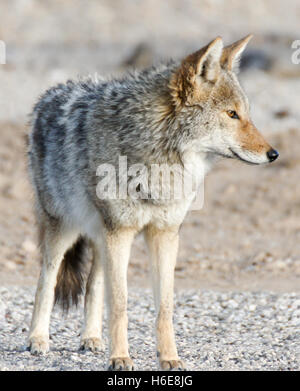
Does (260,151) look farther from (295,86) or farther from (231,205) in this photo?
(295,86)

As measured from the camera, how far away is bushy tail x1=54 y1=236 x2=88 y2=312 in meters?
6.37

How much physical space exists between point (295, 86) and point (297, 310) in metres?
12.8

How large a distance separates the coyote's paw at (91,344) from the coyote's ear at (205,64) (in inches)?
89.8

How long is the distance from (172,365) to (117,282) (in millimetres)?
679

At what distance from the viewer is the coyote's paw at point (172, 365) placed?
16.5 ft

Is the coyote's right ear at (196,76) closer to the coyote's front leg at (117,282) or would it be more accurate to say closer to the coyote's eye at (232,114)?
the coyote's eye at (232,114)

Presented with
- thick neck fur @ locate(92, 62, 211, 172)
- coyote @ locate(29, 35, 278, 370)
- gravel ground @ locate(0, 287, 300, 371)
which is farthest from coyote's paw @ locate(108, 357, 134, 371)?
thick neck fur @ locate(92, 62, 211, 172)

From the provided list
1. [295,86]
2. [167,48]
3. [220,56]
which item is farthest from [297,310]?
[167,48]

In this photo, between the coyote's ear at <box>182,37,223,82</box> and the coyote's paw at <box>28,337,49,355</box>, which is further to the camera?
the coyote's paw at <box>28,337,49,355</box>

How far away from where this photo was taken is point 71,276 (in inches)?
252

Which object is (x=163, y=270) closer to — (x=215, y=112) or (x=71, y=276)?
(x=215, y=112)

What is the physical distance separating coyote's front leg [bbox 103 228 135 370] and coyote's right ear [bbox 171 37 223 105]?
3.34 ft

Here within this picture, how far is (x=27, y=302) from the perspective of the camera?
24.2ft

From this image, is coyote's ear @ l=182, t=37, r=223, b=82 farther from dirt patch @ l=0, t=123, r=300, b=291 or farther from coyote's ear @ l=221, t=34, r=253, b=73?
dirt patch @ l=0, t=123, r=300, b=291
